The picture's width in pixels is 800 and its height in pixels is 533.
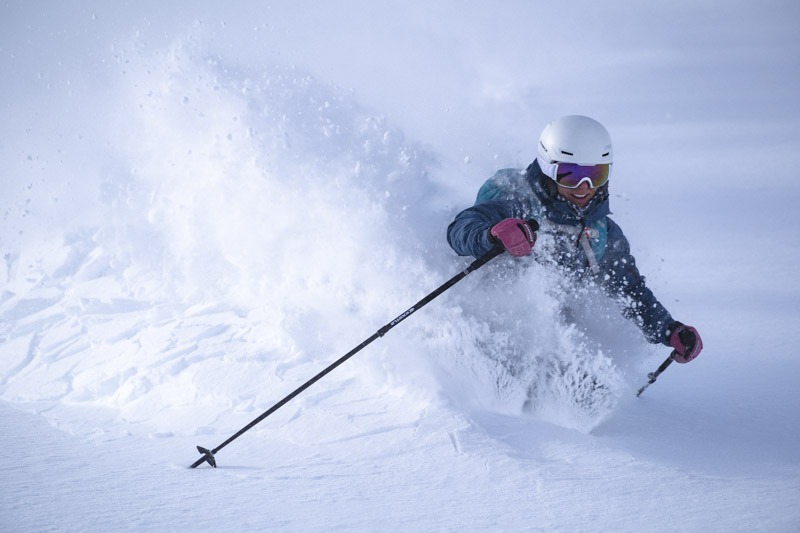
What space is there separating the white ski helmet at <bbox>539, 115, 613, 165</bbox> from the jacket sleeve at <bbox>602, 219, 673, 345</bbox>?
28.4 inches

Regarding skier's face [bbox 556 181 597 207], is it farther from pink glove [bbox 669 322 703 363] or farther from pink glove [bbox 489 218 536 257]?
pink glove [bbox 669 322 703 363]

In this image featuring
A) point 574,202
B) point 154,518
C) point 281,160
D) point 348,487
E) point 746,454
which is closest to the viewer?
point 154,518

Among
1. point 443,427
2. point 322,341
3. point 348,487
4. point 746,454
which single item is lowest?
point 746,454

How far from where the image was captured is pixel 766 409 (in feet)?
11.5

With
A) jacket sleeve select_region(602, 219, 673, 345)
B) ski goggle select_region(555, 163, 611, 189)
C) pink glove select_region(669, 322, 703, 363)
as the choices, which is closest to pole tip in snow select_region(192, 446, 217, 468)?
ski goggle select_region(555, 163, 611, 189)

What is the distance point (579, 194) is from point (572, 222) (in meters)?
0.21

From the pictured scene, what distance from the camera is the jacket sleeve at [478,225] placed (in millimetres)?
3031

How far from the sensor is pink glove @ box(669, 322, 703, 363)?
3414 mm

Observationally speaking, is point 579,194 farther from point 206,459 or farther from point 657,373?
point 206,459

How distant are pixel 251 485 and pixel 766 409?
135 inches

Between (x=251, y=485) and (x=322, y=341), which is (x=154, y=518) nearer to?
(x=251, y=485)

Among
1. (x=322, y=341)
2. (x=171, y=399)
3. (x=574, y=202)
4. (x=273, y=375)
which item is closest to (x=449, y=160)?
(x=574, y=202)

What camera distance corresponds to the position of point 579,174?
10.3 feet

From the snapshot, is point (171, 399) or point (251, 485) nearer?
point (251, 485)
